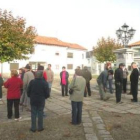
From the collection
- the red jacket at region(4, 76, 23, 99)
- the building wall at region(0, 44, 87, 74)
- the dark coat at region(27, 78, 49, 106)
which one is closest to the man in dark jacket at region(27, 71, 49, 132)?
the dark coat at region(27, 78, 49, 106)

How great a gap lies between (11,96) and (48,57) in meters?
39.4

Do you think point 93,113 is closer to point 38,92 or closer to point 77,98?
point 77,98

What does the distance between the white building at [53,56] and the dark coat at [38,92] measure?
111 feet

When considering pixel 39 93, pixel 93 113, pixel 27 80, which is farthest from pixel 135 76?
pixel 39 93

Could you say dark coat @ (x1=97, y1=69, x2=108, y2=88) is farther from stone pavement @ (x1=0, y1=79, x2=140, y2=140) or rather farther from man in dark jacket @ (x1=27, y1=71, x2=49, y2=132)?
man in dark jacket @ (x1=27, y1=71, x2=49, y2=132)

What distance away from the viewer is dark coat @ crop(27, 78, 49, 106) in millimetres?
5570

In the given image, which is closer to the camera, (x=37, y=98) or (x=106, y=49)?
(x=37, y=98)

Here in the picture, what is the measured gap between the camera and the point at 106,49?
3819cm

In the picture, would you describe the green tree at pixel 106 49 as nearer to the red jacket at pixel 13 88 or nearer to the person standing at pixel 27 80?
the person standing at pixel 27 80

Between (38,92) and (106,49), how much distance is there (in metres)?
33.8

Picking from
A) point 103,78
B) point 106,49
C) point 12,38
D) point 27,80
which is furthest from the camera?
point 106,49

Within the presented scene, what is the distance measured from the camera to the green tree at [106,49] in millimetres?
37656

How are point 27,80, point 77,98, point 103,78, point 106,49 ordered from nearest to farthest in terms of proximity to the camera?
point 77,98 → point 27,80 → point 103,78 → point 106,49

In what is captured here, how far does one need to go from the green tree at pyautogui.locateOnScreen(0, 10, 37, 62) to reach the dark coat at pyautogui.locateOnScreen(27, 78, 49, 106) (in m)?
9.35
